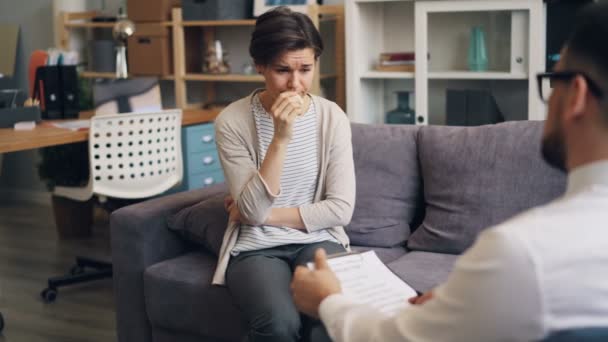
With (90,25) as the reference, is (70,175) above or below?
below

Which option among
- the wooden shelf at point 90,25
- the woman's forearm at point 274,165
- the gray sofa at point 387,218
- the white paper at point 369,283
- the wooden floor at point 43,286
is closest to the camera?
the white paper at point 369,283

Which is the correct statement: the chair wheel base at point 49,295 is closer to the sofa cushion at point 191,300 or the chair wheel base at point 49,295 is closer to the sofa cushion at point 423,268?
the sofa cushion at point 191,300

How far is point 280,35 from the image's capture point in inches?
90.7

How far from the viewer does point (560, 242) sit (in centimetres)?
102

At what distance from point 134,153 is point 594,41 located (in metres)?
2.98

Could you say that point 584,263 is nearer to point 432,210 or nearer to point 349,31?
point 432,210

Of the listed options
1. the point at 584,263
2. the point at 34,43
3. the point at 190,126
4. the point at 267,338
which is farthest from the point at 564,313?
the point at 34,43

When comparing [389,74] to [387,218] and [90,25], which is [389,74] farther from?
[90,25]

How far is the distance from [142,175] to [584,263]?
9.94ft

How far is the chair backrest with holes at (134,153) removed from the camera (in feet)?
12.3

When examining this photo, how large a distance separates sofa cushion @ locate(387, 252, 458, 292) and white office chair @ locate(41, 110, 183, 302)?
165 centimetres

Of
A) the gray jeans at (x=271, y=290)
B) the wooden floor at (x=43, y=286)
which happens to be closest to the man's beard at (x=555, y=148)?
the gray jeans at (x=271, y=290)

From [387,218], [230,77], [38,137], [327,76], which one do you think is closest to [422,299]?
[387,218]

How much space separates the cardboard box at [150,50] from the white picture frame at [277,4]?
616 mm
